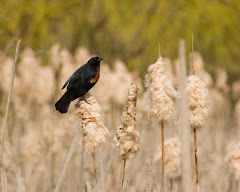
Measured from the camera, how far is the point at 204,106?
1.34m

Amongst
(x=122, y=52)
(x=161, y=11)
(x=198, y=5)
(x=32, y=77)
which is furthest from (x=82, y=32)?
(x=32, y=77)

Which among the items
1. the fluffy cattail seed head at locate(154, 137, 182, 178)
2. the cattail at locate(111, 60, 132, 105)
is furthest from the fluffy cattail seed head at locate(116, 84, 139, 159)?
the cattail at locate(111, 60, 132, 105)

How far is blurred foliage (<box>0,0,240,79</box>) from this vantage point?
7.48 m

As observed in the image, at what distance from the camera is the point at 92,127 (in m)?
1.31

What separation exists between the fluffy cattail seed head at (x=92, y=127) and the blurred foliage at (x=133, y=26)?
5.97 m

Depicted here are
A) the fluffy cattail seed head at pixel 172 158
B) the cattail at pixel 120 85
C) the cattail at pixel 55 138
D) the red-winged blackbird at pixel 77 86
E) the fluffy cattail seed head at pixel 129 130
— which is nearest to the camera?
the fluffy cattail seed head at pixel 129 130

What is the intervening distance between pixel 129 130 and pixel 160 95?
6.3 inches

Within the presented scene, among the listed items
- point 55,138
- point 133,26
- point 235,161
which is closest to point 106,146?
point 55,138

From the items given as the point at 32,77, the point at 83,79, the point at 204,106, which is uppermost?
the point at 32,77

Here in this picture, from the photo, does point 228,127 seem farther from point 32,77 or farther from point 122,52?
point 122,52

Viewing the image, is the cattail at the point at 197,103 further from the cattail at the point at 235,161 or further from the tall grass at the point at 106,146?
the cattail at the point at 235,161

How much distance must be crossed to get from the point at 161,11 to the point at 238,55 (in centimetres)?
205

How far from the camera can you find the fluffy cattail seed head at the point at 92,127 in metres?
1.31

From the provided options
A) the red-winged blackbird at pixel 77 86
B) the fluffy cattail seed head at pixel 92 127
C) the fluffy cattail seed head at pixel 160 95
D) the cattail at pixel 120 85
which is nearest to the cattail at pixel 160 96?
the fluffy cattail seed head at pixel 160 95
